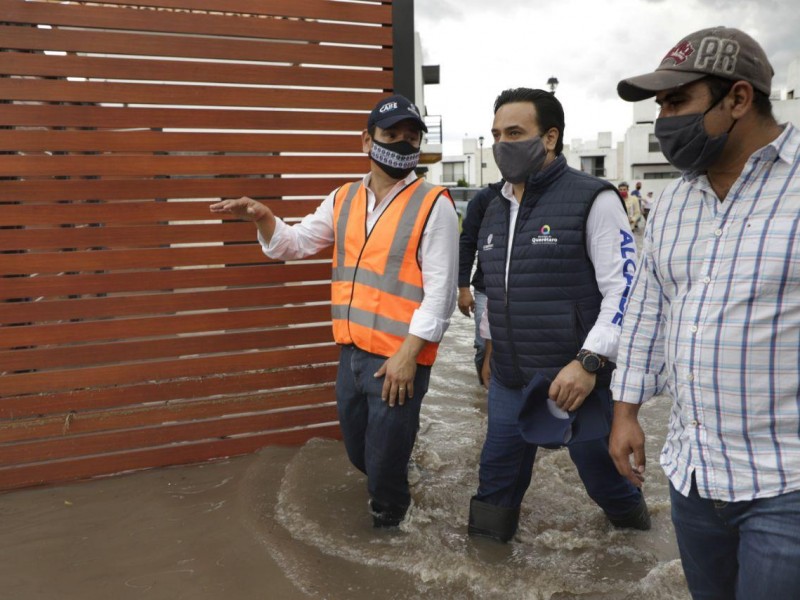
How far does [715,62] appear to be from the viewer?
1875mm

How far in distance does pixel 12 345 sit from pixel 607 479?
3.63 metres

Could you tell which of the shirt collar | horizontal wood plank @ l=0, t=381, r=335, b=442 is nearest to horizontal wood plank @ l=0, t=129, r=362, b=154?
horizontal wood plank @ l=0, t=381, r=335, b=442

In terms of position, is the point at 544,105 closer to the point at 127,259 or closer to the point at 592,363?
the point at 592,363

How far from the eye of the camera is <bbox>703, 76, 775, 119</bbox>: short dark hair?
6.21 feet

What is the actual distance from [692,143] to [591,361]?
47.8 inches

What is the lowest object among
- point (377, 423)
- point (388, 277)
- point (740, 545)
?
point (377, 423)

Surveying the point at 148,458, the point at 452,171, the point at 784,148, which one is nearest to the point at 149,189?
the point at 148,458

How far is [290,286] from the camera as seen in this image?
4.71 meters

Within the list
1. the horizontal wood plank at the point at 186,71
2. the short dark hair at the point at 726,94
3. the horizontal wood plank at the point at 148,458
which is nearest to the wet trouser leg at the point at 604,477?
the short dark hair at the point at 726,94

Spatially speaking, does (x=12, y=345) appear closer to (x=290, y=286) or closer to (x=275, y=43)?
(x=290, y=286)

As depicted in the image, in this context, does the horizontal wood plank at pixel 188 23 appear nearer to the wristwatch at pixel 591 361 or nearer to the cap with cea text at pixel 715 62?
the wristwatch at pixel 591 361

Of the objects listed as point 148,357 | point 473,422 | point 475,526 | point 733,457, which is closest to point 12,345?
point 148,357

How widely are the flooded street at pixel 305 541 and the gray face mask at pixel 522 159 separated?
1.93 meters

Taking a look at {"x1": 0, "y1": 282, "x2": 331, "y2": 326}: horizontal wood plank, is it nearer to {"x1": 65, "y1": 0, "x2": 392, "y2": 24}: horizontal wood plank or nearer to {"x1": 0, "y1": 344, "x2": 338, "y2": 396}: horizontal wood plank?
{"x1": 0, "y1": 344, "x2": 338, "y2": 396}: horizontal wood plank
